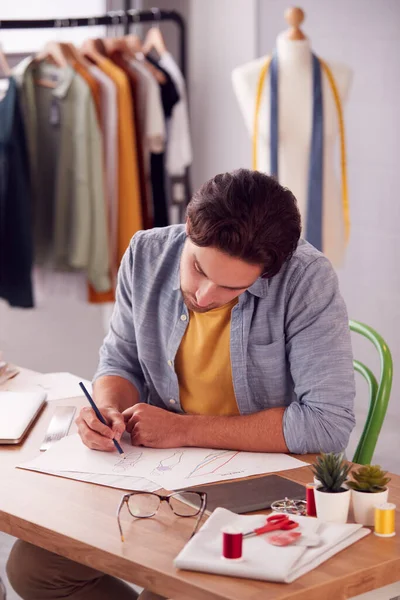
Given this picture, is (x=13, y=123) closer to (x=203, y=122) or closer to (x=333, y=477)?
(x=203, y=122)

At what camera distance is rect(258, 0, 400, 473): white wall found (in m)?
3.61

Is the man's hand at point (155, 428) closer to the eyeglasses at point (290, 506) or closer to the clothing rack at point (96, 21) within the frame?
the eyeglasses at point (290, 506)

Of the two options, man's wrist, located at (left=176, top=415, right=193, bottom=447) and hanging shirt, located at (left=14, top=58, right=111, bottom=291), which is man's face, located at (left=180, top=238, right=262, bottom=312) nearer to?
man's wrist, located at (left=176, top=415, right=193, bottom=447)

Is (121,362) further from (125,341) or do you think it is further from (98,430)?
(98,430)

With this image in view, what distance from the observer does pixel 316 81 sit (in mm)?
3133

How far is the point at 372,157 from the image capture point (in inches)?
146

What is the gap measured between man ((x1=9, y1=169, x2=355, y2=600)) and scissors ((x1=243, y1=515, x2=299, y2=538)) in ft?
1.10

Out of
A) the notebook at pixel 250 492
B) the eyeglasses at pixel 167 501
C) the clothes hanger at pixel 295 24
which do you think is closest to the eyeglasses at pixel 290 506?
the notebook at pixel 250 492

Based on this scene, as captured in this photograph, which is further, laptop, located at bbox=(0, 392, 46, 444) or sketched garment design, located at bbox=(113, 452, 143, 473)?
laptop, located at bbox=(0, 392, 46, 444)

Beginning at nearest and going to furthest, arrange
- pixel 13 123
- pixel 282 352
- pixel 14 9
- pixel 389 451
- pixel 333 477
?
pixel 333 477 < pixel 282 352 < pixel 13 123 < pixel 389 451 < pixel 14 9

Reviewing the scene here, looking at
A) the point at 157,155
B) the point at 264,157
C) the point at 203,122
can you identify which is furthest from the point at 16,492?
the point at 203,122

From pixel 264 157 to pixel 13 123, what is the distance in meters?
0.95

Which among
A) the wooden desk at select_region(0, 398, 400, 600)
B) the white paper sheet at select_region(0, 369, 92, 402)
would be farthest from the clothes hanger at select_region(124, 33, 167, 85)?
the wooden desk at select_region(0, 398, 400, 600)

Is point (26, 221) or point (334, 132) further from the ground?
point (334, 132)
